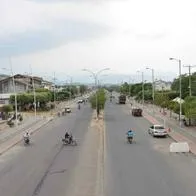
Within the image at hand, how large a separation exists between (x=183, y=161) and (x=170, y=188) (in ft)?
27.0

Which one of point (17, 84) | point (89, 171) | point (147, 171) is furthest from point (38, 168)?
point (17, 84)

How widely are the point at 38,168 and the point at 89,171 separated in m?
3.08

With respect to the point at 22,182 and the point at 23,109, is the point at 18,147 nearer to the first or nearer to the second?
the point at 22,182

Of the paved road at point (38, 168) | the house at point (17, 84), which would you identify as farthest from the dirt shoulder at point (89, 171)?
the house at point (17, 84)

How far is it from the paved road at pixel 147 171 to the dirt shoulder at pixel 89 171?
419 millimetres

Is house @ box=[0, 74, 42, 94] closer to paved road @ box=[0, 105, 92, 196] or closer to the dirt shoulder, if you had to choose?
the dirt shoulder

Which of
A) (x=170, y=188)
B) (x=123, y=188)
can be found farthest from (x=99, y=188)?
(x=170, y=188)

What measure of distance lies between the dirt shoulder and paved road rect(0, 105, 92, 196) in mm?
401

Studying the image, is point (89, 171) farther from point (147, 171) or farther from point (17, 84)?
point (17, 84)

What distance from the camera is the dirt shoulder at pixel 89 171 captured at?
2028cm

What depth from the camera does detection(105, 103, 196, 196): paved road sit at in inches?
801

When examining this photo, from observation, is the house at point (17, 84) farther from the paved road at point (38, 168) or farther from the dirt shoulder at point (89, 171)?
the paved road at point (38, 168)

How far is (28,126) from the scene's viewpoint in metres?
57.5

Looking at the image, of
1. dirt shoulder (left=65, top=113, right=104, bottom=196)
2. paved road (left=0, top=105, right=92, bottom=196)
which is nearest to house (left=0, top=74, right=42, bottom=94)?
dirt shoulder (left=65, top=113, right=104, bottom=196)
